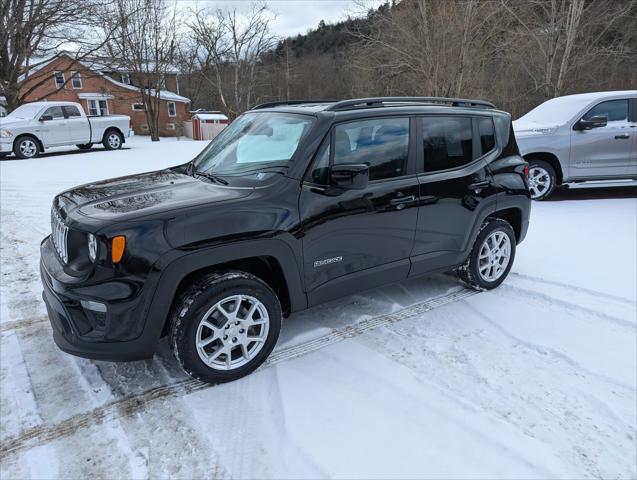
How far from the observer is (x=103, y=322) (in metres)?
2.54

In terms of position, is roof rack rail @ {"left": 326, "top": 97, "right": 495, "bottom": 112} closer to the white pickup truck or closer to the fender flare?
the fender flare

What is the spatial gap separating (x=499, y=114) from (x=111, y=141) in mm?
15160

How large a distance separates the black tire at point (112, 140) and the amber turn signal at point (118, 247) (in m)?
15.5

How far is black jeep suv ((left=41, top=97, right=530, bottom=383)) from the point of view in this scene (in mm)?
2562

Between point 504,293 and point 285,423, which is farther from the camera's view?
point 504,293

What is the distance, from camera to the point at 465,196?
3.98m

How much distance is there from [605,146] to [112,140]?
15144mm

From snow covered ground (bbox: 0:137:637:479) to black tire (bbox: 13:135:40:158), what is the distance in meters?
11.5

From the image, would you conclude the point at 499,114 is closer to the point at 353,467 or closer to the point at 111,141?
the point at 353,467

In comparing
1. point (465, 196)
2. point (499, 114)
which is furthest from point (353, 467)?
point (499, 114)

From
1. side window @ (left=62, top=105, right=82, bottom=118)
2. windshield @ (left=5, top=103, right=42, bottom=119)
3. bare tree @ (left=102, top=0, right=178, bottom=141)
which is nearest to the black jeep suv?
windshield @ (left=5, top=103, right=42, bottom=119)

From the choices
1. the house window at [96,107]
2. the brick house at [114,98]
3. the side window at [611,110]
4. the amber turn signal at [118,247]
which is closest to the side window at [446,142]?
the amber turn signal at [118,247]

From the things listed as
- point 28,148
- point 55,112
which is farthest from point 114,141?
point 28,148

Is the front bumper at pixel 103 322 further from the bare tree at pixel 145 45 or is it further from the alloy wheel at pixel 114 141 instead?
the bare tree at pixel 145 45
